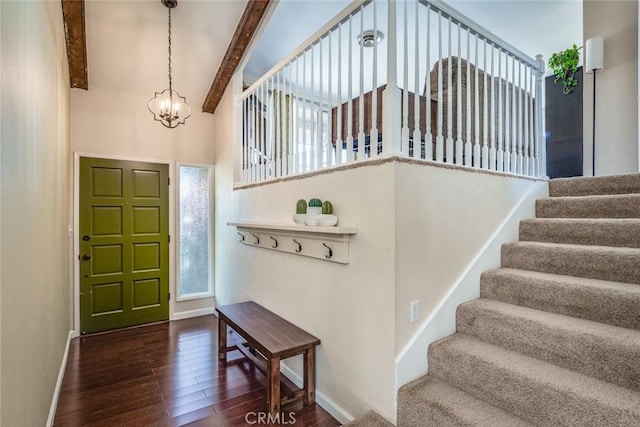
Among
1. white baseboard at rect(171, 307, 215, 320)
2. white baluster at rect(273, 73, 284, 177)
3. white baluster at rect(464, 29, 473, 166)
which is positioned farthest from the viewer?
white baseboard at rect(171, 307, 215, 320)

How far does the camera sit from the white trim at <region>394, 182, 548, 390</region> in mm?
1822

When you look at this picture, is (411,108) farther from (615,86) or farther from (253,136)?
(615,86)

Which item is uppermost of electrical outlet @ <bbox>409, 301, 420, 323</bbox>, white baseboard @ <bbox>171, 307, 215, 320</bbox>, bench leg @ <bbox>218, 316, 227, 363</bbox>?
electrical outlet @ <bbox>409, 301, 420, 323</bbox>

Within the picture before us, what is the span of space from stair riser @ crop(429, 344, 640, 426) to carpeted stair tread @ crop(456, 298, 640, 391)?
233 mm

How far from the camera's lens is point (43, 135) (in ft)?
6.35

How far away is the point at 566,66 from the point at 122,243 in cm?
562

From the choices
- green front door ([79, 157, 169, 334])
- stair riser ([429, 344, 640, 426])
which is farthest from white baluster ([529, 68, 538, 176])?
green front door ([79, 157, 169, 334])

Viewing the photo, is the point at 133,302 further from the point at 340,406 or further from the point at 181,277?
the point at 340,406

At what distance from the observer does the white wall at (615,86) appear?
3.12 meters

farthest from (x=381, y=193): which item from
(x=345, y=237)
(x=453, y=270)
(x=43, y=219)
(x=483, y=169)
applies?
(x=43, y=219)

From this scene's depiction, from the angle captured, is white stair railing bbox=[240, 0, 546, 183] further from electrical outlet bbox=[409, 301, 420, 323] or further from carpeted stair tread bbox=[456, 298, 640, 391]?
carpeted stair tread bbox=[456, 298, 640, 391]

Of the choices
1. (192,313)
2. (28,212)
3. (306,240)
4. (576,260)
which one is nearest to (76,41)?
(28,212)

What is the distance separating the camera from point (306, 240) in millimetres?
2457

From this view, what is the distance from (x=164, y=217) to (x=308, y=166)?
2.46 meters
